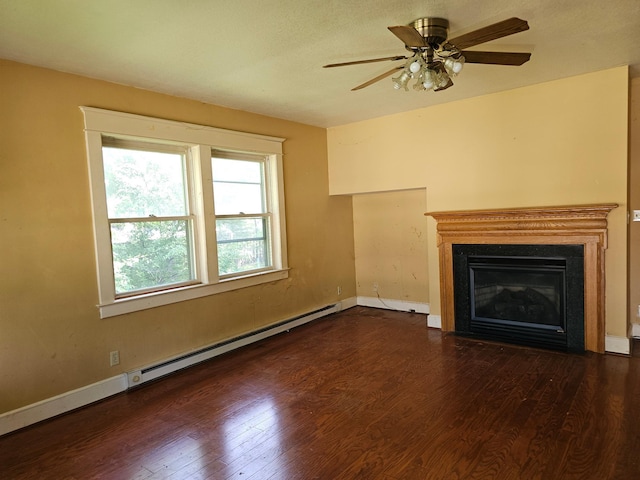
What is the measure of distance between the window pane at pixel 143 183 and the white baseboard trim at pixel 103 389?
1338mm

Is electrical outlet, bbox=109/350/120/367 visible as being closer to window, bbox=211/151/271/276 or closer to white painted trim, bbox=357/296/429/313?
window, bbox=211/151/271/276

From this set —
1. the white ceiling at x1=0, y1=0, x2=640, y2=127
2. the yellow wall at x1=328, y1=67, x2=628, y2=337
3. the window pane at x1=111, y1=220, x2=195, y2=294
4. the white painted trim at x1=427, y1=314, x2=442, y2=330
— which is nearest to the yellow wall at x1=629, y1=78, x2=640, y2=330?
the white ceiling at x1=0, y1=0, x2=640, y2=127

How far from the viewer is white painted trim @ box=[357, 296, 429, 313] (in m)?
5.09

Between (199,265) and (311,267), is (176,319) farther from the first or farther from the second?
(311,267)

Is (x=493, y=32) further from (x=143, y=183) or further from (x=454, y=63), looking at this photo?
(x=143, y=183)

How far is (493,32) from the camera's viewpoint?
1994 mm

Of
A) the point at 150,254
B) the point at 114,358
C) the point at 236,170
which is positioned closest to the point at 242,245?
the point at 236,170

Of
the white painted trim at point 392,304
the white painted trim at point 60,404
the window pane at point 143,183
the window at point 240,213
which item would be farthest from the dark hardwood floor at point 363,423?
the window pane at point 143,183

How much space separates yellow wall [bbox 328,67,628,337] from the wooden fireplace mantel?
0.13 m

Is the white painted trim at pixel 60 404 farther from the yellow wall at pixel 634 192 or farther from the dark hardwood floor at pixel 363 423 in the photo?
the yellow wall at pixel 634 192

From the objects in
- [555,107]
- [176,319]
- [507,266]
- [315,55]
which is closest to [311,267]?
[176,319]

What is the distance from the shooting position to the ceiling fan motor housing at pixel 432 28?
2256 millimetres

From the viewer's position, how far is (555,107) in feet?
11.6

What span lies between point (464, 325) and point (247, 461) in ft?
9.25
